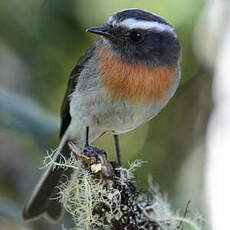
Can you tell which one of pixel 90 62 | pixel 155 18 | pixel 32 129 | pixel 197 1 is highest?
pixel 197 1

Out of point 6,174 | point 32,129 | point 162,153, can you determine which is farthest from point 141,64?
point 162,153

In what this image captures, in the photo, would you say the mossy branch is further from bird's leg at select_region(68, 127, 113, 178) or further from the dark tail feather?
the dark tail feather

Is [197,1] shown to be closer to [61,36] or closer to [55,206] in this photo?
[61,36]

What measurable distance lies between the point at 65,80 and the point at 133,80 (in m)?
1.68

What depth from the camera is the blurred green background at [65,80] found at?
15.9 ft

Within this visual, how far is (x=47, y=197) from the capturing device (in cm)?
437

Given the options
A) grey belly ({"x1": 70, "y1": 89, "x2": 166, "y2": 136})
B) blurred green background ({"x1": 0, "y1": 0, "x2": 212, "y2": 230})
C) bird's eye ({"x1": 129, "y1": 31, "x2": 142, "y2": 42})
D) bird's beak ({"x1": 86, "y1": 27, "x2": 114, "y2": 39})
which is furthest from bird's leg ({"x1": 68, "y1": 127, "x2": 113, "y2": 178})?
blurred green background ({"x1": 0, "y1": 0, "x2": 212, "y2": 230})

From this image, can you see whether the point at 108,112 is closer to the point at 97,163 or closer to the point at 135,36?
the point at 135,36

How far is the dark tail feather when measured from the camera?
4183 mm

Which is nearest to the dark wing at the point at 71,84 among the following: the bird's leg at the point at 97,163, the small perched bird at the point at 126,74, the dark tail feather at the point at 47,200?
the small perched bird at the point at 126,74

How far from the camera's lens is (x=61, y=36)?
5184 mm

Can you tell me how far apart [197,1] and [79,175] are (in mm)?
2430

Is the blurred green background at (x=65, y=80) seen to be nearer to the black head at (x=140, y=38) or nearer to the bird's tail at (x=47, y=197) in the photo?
the bird's tail at (x=47, y=197)

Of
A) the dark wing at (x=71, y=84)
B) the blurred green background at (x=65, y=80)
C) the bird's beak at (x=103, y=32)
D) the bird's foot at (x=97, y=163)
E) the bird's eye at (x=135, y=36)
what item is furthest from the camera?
the blurred green background at (x=65, y=80)
